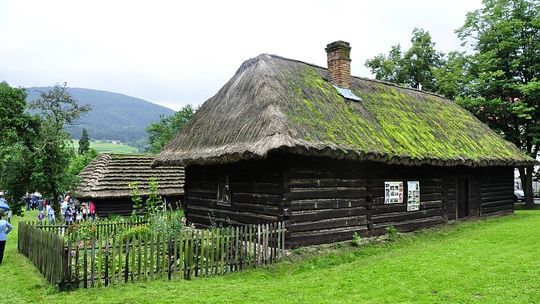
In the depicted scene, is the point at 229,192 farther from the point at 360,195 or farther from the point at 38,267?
the point at 38,267

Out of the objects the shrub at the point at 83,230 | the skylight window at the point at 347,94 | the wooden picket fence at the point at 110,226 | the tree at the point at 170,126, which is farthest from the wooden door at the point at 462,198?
the tree at the point at 170,126

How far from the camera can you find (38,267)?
10227 mm

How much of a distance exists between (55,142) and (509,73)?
25.6 m

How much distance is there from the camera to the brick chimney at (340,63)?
51.5 feet

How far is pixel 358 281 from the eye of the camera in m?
8.54

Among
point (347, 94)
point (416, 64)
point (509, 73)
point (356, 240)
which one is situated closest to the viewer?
point (356, 240)

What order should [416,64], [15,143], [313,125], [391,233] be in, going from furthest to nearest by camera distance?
[416,64]
[15,143]
[391,233]
[313,125]

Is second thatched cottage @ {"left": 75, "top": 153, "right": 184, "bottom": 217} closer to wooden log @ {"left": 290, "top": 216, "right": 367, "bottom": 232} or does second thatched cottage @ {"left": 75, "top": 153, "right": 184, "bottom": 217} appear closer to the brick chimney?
the brick chimney

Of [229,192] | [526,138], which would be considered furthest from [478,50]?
[229,192]

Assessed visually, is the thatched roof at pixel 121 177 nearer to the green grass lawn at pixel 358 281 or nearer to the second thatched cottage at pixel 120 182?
the second thatched cottage at pixel 120 182

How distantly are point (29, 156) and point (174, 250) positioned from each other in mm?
15508

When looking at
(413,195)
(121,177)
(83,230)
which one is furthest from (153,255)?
(121,177)

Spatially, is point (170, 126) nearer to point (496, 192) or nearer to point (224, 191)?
point (496, 192)

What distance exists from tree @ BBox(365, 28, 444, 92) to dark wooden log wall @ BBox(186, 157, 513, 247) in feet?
66.6
